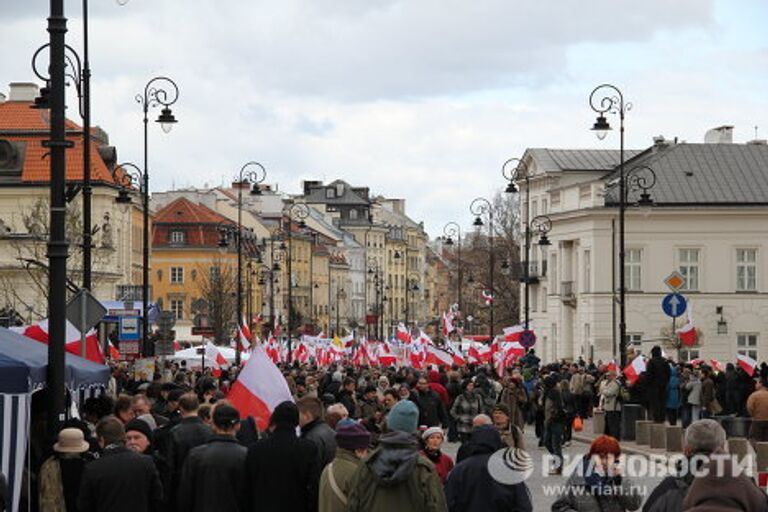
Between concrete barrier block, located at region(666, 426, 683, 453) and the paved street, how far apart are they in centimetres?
180

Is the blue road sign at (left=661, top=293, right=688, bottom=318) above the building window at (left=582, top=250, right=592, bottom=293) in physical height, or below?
below

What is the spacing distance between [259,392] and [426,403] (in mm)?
13576

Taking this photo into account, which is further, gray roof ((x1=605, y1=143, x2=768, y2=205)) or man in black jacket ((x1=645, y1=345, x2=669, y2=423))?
gray roof ((x1=605, y1=143, x2=768, y2=205))

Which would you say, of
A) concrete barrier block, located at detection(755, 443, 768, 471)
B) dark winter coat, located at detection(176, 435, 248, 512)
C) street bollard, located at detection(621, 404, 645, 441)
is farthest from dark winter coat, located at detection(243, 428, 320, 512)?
street bollard, located at detection(621, 404, 645, 441)

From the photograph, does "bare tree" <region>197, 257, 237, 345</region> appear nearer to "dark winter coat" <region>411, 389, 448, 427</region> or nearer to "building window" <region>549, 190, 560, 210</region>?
"building window" <region>549, 190, 560, 210</region>

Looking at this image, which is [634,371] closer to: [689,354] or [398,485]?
[398,485]

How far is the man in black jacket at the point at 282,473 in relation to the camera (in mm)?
13992

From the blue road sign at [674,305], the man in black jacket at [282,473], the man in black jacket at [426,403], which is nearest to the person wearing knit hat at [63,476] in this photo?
the man in black jacket at [282,473]

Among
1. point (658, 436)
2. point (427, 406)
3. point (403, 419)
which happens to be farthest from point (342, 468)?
point (658, 436)

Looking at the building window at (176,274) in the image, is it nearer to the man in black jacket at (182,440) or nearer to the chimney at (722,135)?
the chimney at (722,135)

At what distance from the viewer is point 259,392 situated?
1734cm

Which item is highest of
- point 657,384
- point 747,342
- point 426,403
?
point 426,403

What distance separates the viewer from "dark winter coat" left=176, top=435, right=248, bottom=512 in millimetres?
14156

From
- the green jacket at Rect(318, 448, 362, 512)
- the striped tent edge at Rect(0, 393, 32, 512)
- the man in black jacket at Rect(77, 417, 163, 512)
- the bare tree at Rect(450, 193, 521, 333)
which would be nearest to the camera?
the green jacket at Rect(318, 448, 362, 512)
